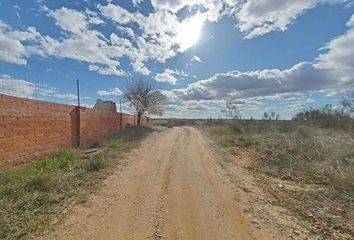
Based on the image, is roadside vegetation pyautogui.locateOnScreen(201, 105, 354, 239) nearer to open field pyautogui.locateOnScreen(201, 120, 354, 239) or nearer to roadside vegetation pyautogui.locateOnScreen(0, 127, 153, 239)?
open field pyautogui.locateOnScreen(201, 120, 354, 239)

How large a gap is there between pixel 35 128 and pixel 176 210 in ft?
20.5

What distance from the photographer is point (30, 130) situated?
28.9 feet

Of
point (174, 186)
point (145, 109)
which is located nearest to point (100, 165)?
point (174, 186)

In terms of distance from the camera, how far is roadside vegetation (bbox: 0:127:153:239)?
14.4 feet

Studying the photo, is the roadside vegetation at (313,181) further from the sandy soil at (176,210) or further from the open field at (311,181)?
the sandy soil at (176,210)

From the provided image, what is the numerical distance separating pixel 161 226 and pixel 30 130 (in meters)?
6.34

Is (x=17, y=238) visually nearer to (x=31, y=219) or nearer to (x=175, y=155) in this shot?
(x=31, y=219)

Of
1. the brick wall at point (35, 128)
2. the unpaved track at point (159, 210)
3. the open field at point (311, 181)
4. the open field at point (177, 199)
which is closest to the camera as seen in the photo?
the unpaved track at point (159, 210)

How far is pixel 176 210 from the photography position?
206 inches

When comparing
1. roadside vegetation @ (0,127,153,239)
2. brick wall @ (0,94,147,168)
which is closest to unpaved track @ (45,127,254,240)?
roadside vegetation @ (0,127,153,239)

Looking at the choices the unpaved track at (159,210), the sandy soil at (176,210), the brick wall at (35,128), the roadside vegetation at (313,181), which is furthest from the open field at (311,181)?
the brick wall at (35,128)

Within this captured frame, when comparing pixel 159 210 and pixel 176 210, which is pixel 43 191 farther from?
pixel 176 210

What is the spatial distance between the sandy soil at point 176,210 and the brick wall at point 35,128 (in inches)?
118

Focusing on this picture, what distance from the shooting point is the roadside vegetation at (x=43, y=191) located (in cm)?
439
